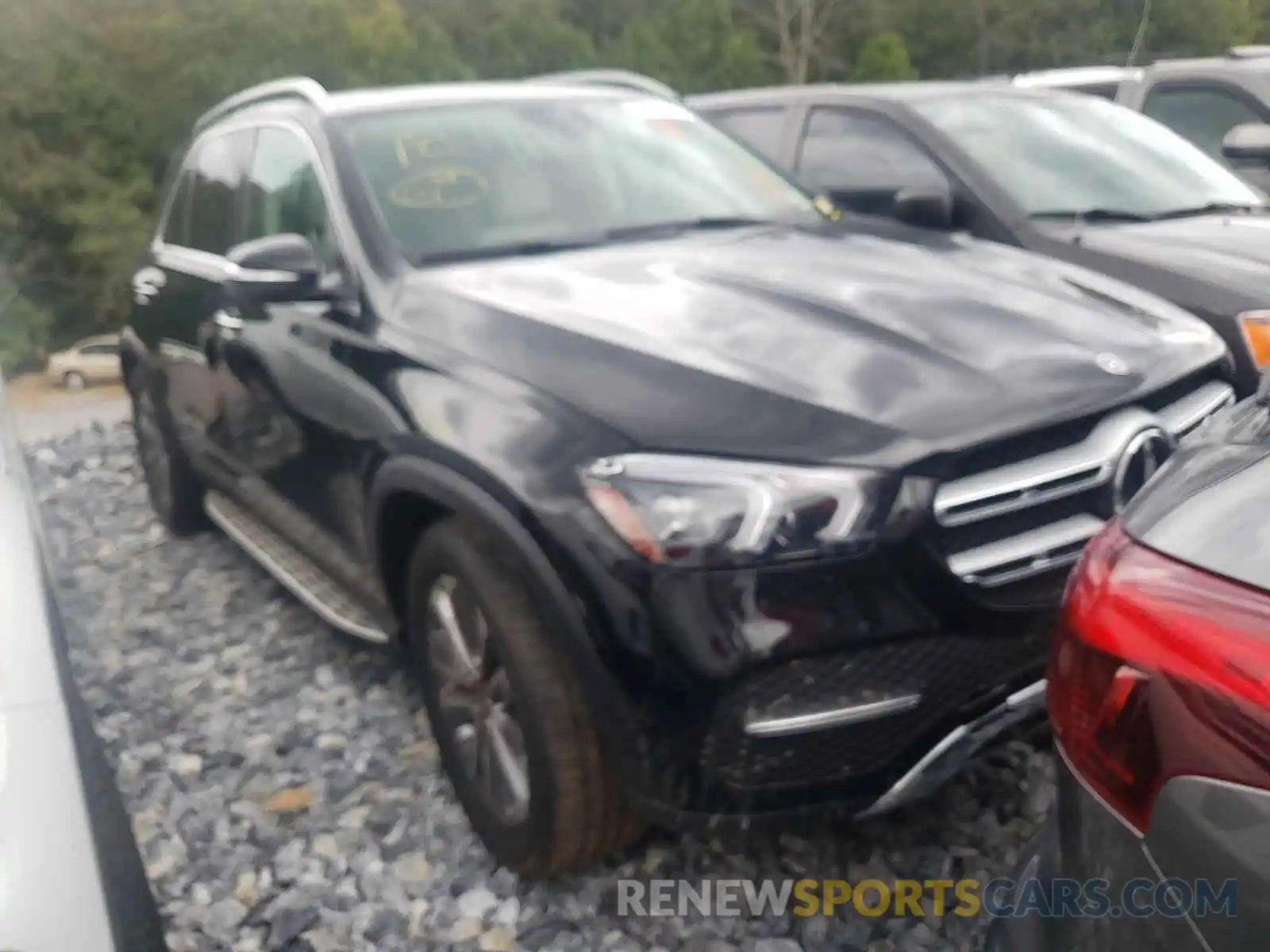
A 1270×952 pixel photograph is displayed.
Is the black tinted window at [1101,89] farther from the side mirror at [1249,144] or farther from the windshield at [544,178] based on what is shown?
the windshield at [544,178]

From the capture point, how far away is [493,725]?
2.63 meters

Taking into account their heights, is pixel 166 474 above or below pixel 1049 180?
below

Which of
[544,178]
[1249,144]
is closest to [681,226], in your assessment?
[544,178]

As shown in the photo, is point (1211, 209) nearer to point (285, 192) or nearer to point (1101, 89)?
point (1101, 89)

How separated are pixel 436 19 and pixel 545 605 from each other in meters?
34.2

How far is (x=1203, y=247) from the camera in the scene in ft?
14.3

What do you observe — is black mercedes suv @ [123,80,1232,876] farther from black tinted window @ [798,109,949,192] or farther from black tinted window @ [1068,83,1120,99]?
black tinted window @ [1068,83,1120,99]

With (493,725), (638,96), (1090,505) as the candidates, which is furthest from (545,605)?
(638,96)

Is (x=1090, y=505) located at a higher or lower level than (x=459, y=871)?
higher

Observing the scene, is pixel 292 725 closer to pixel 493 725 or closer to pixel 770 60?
pixel 493 725

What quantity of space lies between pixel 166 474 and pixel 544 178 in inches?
96.8

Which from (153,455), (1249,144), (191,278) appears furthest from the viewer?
(1249,144)

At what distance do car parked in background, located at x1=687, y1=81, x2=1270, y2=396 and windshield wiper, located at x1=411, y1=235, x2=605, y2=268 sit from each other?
1794 mm

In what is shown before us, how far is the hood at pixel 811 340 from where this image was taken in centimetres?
226
